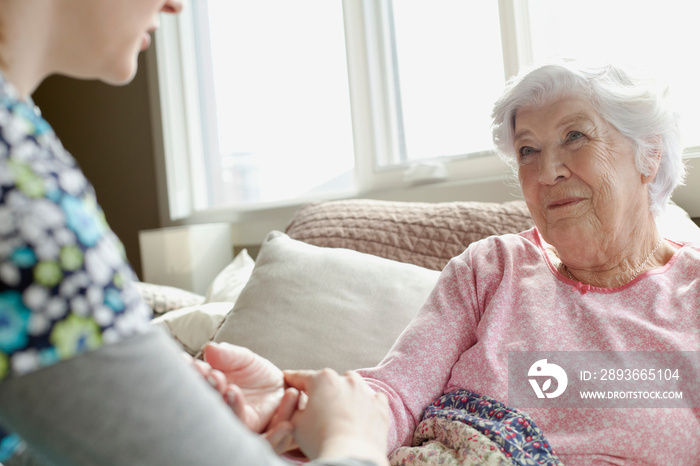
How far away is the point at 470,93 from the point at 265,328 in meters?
1.54

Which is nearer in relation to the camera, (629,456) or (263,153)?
(629,456)

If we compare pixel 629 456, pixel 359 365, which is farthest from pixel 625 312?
pixel 359 365

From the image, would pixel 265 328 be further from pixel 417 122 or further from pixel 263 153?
pixel 263 153

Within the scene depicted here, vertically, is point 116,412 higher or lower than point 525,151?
lower

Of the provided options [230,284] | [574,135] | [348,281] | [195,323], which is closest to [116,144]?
[230,284]

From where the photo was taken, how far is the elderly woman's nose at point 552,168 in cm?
129

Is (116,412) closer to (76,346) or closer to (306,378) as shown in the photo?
(76,346)

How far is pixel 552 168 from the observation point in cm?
129

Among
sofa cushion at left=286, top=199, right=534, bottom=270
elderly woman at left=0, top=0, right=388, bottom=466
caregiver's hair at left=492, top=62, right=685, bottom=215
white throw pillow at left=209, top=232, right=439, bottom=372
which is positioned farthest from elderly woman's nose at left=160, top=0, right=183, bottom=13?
sofa cushion at left=286, top=199, right=534, bottom=270

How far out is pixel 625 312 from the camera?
1.16 m

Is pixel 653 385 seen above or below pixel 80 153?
below

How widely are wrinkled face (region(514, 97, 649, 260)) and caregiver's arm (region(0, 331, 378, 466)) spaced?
0.98 meters

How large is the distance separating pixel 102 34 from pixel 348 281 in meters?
1.02

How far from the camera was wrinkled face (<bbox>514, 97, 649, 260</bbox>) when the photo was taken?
1.27 m
